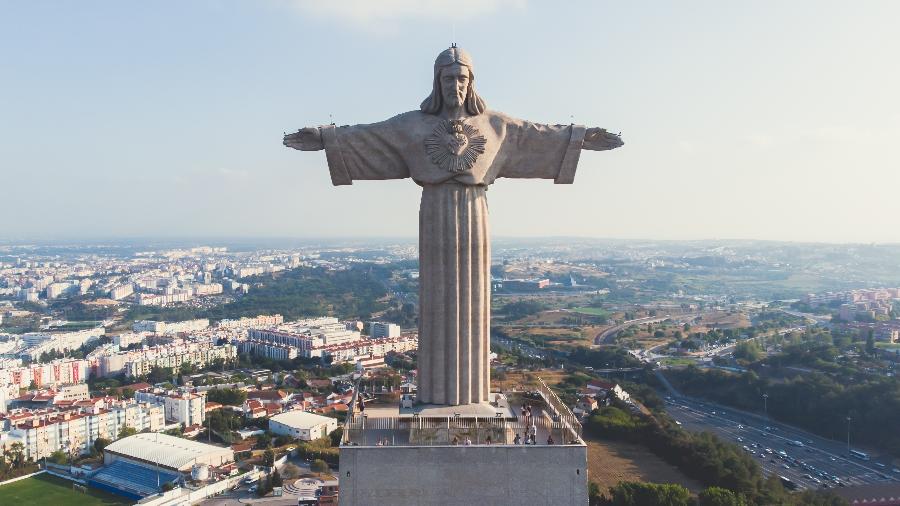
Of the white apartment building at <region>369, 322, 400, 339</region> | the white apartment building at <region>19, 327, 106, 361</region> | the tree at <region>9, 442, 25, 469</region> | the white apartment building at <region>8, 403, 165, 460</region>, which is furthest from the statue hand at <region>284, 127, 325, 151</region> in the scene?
the white apartment building at <region>369, 322, 400, 339</region>

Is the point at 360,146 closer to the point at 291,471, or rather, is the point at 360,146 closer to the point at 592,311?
the point at 291,471

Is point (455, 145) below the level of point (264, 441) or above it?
above

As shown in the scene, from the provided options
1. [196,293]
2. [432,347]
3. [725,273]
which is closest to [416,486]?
[432,347]

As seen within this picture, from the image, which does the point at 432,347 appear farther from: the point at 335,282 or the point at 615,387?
the point at 335,282

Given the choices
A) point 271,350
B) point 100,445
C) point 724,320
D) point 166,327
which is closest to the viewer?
point 100,445

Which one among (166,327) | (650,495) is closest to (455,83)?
(650,495)

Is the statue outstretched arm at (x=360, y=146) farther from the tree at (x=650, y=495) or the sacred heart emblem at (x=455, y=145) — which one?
the tree at (x=650, y=495)

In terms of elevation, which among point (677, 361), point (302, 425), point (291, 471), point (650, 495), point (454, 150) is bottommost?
point (677, 361)
